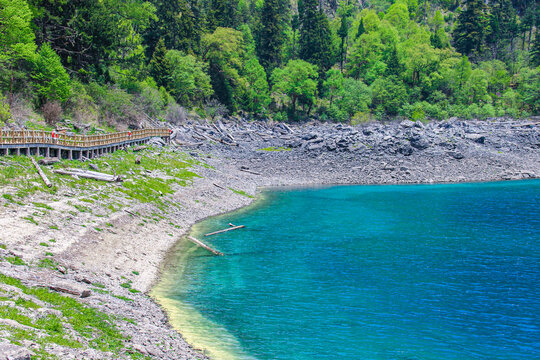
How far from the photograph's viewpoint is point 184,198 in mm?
48594

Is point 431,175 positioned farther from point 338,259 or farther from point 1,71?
point 1,71

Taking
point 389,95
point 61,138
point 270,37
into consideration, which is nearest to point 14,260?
point 61,138

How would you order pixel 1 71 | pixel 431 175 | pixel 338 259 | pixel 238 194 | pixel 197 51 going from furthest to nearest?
pixel 197 51, pixel 431 175, pixel 238 194, pixel 1 71, pixel 338 259

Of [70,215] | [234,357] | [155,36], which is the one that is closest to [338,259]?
[234,357]

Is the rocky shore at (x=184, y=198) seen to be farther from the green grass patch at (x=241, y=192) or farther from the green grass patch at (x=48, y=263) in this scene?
the green grass patch at (x=241, y=192)

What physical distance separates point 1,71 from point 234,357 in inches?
1961

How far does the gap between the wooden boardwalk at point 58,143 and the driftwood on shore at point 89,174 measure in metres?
2.84

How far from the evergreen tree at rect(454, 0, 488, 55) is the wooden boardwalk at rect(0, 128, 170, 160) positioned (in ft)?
455

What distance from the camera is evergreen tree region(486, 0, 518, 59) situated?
161 metres

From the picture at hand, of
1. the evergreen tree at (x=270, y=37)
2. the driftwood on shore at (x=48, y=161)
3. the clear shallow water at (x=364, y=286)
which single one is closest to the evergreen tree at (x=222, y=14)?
the evergreen tree at (x=270, y=37)

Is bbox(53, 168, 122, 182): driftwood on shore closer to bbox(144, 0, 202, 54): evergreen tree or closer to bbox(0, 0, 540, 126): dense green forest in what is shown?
bbox(0, 0, 540, 126): dense green forest

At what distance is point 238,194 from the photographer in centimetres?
5819

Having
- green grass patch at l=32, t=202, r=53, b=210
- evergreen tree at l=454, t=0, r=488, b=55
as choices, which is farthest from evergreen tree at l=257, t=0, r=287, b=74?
green grass patch at l=32, t=202, r=53, b=210

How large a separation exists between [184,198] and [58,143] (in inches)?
572
